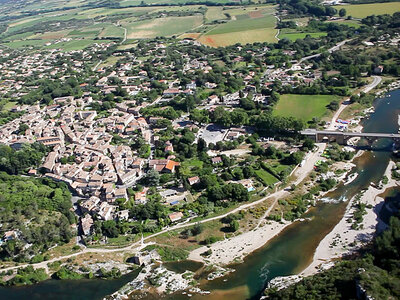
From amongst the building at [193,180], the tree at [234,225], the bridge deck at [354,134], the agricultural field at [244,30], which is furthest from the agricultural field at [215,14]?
the tree at [234,225]

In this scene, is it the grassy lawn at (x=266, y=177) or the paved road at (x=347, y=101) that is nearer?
the grassy lawn at (x=266, y=177)

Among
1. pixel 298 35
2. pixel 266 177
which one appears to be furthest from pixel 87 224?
pixel 298 35

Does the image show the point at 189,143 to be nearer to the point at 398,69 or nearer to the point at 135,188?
the point at 135,188

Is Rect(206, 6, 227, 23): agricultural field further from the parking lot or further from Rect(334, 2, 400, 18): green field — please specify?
the parking lot

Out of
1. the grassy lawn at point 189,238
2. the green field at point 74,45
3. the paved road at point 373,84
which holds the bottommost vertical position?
the grassy lawn at point 189,238

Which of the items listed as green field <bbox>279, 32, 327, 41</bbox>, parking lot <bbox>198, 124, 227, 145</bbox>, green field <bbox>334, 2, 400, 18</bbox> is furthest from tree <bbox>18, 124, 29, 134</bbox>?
green field <bbox>334, 2, 400, 18</bbox>

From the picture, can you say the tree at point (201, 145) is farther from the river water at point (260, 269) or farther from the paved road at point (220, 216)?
the river water at point (260, 269)
